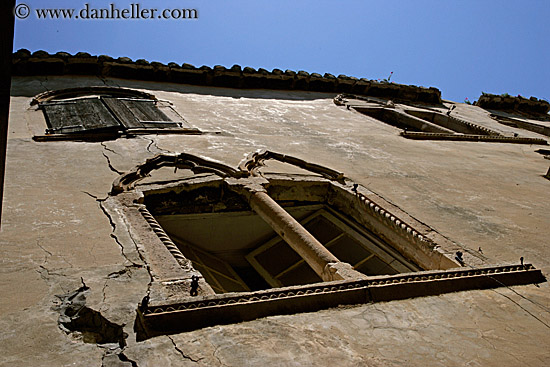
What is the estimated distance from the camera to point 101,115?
7598 mm

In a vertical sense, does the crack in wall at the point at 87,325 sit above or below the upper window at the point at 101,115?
below

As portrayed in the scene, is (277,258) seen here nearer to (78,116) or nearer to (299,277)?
(299,277)

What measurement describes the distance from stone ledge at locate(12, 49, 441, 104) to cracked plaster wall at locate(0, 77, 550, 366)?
2.86m

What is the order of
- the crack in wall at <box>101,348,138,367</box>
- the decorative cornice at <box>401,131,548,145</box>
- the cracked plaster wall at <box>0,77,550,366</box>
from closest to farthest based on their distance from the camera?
the crack in wall at <box>101,348,138,367</box>, the cracked plaster wall at <box>0,77,550,366</box>, the decorative cornice at <box>401,131,548,145</box>

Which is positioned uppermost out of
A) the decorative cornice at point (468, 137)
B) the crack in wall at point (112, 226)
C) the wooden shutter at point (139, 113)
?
the wooden shutter at point (139, 113)

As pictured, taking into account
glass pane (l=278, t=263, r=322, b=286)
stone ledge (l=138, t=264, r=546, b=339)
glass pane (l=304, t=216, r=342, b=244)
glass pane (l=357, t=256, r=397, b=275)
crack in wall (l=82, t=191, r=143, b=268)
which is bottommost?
glass pane (l=278, t=263, r=322, b=286)

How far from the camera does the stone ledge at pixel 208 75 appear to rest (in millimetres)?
10719

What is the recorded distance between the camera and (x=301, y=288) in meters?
3.13

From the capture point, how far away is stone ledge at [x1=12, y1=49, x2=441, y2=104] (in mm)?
10719

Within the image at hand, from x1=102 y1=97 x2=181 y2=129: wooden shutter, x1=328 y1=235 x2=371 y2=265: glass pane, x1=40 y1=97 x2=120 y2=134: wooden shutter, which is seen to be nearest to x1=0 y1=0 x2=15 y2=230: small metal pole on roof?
x1=328 y1=235 x2=371 y2=265: glass pane

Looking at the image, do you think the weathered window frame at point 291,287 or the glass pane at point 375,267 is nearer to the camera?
the weathered window frame at point 291,287

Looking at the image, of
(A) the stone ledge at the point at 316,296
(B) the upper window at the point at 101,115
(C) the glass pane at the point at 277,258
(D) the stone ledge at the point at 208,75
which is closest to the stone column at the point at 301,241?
(A) the stone ledge at the point at 316,296

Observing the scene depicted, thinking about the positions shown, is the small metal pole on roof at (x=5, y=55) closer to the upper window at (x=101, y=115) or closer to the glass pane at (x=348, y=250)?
the glass pane at (x=348, y=250)

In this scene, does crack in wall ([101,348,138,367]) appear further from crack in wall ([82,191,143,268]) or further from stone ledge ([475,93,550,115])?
stone ledge ([475,93,550,115])
